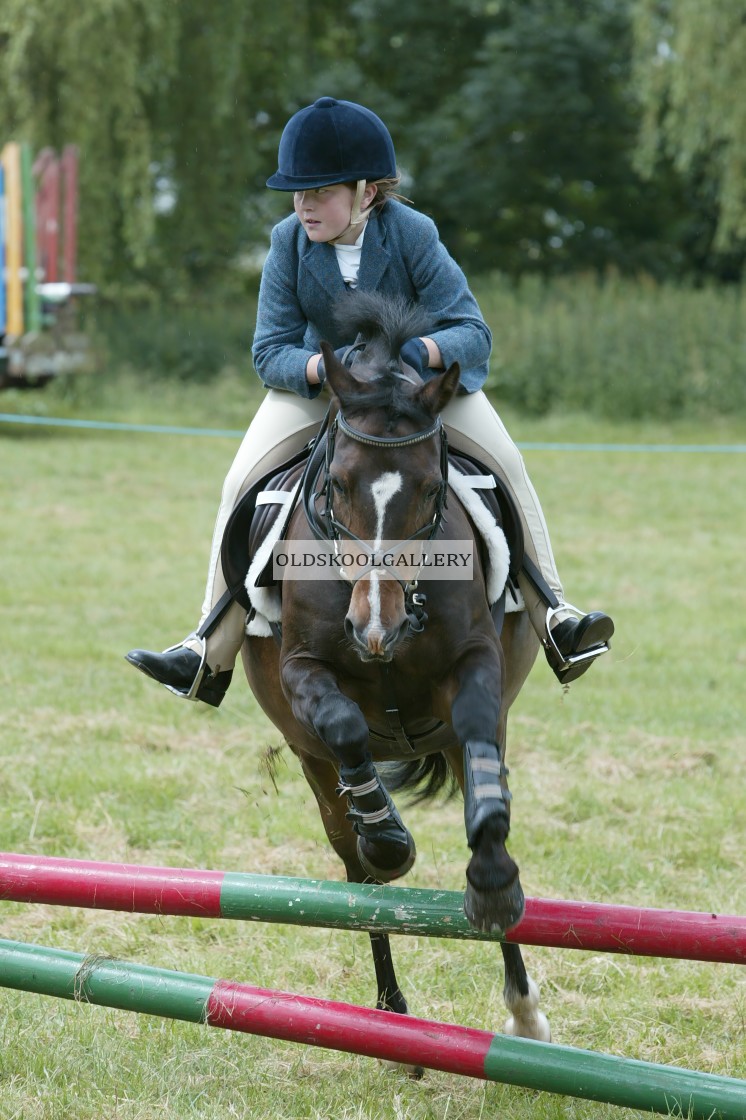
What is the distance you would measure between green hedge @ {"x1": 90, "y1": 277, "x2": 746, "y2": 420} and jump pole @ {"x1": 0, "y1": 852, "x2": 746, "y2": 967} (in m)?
16.6

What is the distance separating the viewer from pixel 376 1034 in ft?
10.1

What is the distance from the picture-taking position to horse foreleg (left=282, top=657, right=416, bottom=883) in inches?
120

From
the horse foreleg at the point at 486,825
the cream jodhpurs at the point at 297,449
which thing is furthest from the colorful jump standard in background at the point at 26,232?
the horse foreleg at the point at 486,825

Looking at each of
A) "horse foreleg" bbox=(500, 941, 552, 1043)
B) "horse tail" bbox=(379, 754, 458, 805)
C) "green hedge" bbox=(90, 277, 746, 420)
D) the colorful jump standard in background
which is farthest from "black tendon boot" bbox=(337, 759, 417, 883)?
"green hedge" bbox=(90, 277, 746, 420)

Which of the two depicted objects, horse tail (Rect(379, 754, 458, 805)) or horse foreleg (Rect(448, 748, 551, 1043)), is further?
horse tail (Rect(379, 754, 458, 805))

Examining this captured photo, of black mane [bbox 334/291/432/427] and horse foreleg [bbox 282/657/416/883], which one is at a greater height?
black mane [bbox 334/291/432/427]

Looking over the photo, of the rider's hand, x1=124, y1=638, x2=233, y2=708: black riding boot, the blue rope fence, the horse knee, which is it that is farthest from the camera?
Answer: the blue rope fence

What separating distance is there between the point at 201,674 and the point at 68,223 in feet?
47.8

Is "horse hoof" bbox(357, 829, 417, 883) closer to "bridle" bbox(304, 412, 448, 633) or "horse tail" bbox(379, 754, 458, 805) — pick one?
"bridle" bbox(304, 412, 448, 633)

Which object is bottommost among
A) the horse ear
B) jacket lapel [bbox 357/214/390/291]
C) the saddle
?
the saddle

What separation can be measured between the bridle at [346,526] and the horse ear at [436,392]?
0.04 m

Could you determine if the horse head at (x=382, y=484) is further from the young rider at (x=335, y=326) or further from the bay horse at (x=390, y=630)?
the young rider at (x=335, y=326)

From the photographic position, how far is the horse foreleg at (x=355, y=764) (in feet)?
10.0

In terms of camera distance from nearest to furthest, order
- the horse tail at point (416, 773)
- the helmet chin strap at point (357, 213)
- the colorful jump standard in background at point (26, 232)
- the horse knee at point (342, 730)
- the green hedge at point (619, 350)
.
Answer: the horse knee at point (342, 730) < the helmet chin strap at point (357, 213) < the horse tail at point (416, 773) < the colorful jump standard in background at point (26, 232) < the green hedge at point (619, 350)
